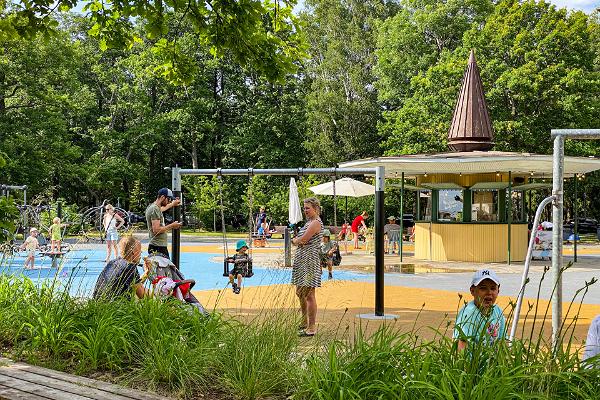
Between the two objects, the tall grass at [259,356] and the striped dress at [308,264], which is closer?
the tall grass at [259,356]

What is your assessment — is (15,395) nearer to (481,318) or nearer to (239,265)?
(481,318)

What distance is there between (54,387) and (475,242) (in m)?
19.5

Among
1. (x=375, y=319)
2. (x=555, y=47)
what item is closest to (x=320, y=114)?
(x=555, y=47)

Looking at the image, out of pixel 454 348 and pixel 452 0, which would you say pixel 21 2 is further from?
pixel 452 0

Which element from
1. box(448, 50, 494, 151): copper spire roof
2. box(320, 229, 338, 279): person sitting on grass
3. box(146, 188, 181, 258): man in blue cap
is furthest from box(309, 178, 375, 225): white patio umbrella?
box(146, 188, 181, 258): man in blue cap

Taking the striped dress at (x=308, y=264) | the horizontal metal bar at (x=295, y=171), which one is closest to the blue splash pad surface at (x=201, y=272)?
the horizontal metal bar at (x=295, y=171)

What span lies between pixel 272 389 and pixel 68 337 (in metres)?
2.15

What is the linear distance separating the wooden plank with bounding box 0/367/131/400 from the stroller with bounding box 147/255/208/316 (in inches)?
91.7

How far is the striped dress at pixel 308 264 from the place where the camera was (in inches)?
342

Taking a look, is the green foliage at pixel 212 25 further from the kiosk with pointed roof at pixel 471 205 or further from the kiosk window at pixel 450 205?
the kiosk window at pixel 450 205

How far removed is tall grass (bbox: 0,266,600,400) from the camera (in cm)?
373

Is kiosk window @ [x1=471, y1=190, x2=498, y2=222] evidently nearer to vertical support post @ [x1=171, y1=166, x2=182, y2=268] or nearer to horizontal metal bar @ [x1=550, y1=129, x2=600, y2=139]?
vertical support post @ [x1=171, y1=166, x2=182, y2=268]

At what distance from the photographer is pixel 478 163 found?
20.5 metres

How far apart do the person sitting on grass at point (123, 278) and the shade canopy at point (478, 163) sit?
1345 cm
